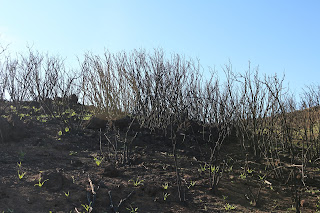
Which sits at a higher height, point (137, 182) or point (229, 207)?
point (137, 182)

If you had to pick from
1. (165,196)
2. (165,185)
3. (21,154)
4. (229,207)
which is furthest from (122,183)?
(21,154)

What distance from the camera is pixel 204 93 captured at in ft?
30.8

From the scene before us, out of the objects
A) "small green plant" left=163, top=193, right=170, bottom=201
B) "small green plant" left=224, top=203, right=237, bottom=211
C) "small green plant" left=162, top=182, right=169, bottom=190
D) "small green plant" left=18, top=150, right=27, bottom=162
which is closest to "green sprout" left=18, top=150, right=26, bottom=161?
"small green plant" left=18, top=150, right=27, bottom=162

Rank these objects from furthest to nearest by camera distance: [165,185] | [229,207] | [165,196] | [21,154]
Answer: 1. [21,154]
2. [165,185]
3. [165,196]
4. [229,207]

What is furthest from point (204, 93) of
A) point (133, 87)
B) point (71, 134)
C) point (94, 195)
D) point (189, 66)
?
point (94, 195)

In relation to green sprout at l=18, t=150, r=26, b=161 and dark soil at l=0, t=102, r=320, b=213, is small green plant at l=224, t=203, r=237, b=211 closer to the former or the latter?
dark soil at l=0, t=102, r=320, b=213

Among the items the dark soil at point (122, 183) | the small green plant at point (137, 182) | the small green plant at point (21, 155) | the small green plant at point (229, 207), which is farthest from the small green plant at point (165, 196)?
the small green plant at point (21, 155)

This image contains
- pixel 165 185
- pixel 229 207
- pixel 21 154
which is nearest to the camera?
pixel 229 207

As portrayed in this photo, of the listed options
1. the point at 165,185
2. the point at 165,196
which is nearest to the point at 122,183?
the point at 165,185

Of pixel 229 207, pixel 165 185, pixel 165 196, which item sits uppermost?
pixel 165 185

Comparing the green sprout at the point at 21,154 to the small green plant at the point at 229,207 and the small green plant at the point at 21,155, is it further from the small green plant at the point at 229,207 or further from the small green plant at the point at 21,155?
the small green plant at the point at 229,207

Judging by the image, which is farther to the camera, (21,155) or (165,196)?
(21,155)

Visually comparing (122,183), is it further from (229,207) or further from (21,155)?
(21,155)

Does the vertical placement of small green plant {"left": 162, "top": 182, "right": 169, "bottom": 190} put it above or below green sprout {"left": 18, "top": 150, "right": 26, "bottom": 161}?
below
